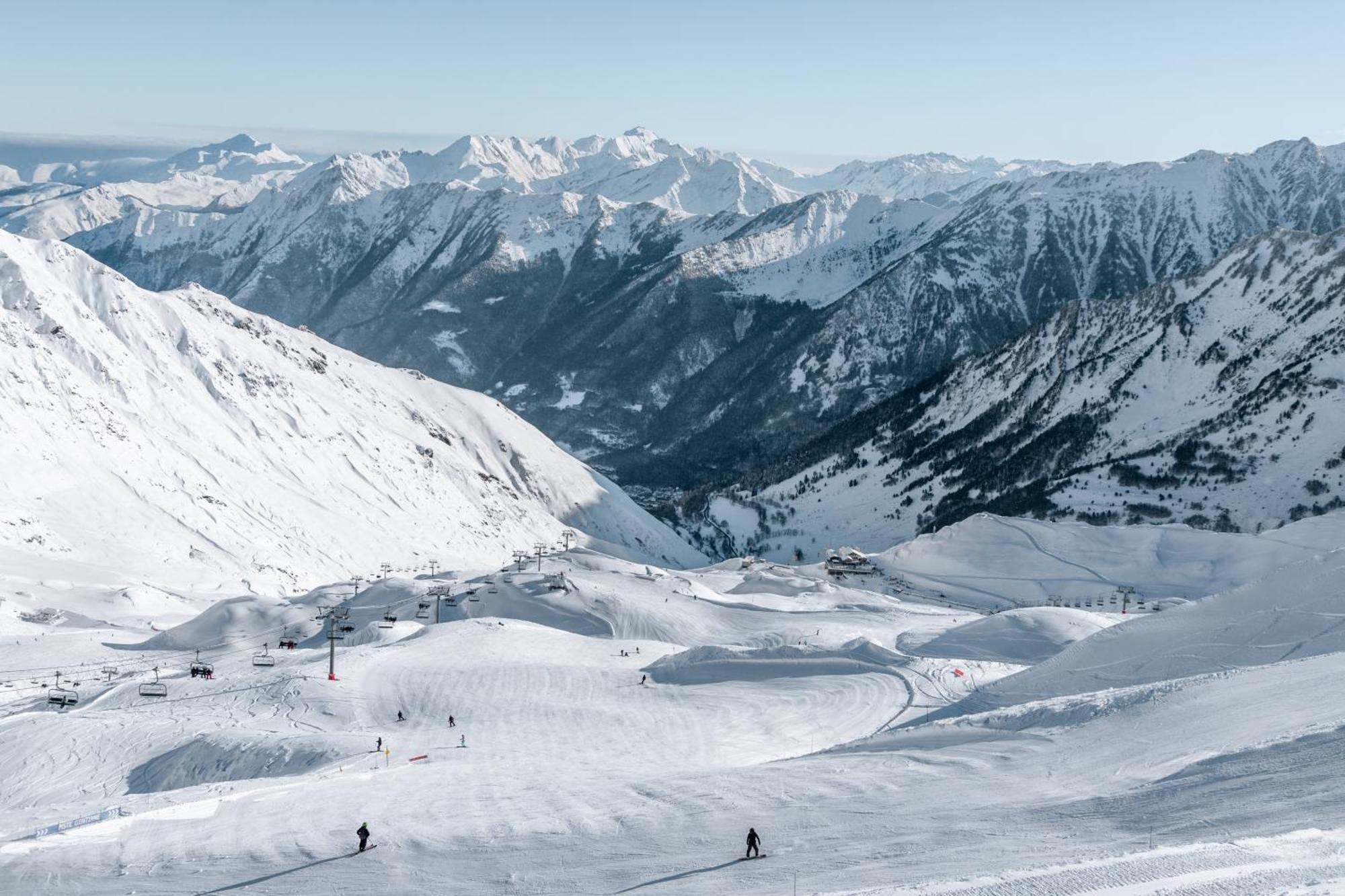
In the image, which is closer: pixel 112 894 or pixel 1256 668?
pixel 112 894

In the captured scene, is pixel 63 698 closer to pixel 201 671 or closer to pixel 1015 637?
pixel 201 671

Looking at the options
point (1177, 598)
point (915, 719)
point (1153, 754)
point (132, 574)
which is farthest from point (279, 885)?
point (1177, 598)

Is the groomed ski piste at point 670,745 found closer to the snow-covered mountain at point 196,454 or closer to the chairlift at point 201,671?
the chairlift at point 201,671

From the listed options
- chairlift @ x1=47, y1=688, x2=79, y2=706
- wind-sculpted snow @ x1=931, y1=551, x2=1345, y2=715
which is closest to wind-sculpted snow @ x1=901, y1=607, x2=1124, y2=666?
wind-sculpted snow @ x1=931, y1=551, x2=1345, y2=715

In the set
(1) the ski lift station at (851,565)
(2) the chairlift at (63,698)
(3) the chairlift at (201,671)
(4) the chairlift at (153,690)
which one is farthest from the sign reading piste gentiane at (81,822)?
(1) the ski lift station at (851,565)

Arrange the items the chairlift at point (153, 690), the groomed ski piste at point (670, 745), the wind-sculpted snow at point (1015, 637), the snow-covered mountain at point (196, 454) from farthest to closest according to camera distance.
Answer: the snow-covered mountain at point (196, 454), the wind-sculpted snow at point (1015, 637), the chairlift at point (153, 690), the groomed ski piste at point (670, 745)

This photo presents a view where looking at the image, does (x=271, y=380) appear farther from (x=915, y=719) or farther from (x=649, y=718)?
(x=915, y=719)

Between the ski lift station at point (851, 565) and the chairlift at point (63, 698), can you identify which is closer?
the chairlift at point (63, 698)
